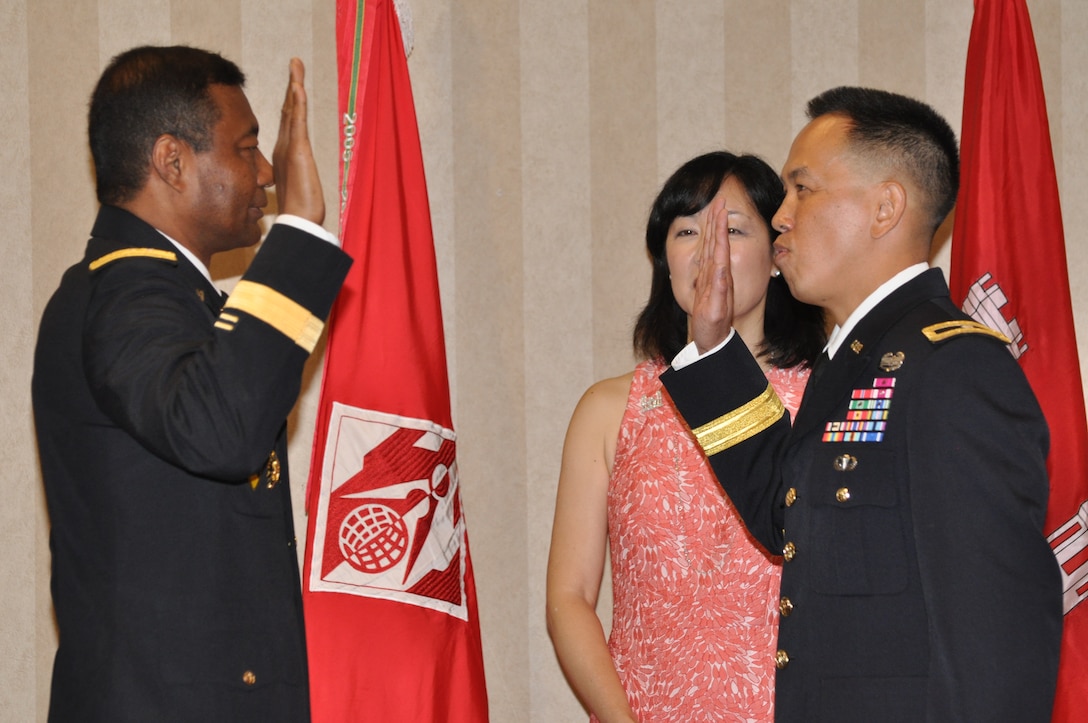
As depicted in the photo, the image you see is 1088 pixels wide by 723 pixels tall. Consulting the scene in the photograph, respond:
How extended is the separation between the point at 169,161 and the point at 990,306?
1.89 m

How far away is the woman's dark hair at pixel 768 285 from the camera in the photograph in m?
2.52

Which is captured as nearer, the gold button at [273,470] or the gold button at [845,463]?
the gold button at [845,463]

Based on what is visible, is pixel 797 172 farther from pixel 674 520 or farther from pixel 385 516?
pixel 385 516

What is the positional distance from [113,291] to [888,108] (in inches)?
49.2

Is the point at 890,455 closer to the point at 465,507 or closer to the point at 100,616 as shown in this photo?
the point at 100,616

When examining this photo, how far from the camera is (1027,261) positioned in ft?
8.85

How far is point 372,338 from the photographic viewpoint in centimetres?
254

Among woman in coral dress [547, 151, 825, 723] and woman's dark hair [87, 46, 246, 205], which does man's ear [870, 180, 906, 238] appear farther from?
woman's dark hair [87, 46, 246, 205]

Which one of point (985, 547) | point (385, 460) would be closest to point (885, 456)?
point (985, 547)

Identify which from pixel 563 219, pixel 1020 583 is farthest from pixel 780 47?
pixel 1020 583

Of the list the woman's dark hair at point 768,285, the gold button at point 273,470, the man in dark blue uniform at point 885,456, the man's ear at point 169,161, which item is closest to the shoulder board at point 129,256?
the man's ear at point 169,161

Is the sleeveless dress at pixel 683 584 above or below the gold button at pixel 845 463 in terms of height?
below

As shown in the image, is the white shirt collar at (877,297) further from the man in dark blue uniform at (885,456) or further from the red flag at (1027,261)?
the red flag at (1027,261)

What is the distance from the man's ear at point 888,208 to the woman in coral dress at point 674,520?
0.67m
